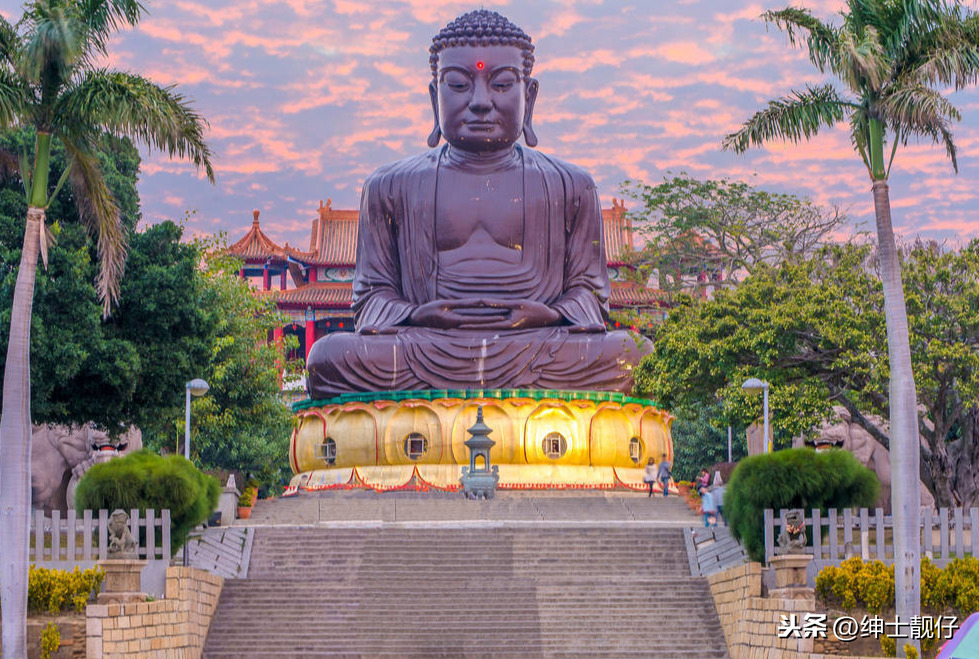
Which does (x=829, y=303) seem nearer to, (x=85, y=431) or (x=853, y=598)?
(x=853, y=598)

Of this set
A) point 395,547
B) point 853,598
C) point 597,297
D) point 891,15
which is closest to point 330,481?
point 597,297

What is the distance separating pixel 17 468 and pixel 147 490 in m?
3.27

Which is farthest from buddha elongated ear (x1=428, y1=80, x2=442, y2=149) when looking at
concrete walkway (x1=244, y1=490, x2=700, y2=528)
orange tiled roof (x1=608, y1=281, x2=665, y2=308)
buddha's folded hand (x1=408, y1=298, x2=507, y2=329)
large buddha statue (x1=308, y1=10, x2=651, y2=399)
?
orange tiled roof (x1=608, y1=281, x2=665, y2=308)

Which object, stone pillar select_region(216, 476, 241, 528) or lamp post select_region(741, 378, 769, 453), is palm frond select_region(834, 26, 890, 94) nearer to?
lamp post select_region(741, 378, 769, 453)

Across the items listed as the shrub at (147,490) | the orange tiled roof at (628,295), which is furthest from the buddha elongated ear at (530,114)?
the orange tiled roof at (628,295)

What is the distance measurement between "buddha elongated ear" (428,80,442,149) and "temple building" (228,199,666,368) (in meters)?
23.4

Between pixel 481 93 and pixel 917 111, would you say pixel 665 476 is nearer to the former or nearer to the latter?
pixel 481 93

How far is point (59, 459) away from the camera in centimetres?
2809

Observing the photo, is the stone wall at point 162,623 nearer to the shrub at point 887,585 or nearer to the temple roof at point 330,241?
the shrub at point 887,585

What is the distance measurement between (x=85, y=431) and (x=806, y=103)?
55.9 feet

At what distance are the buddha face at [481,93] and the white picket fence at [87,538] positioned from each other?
14.7 m

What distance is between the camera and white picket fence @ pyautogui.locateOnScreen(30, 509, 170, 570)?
17062 millimetres

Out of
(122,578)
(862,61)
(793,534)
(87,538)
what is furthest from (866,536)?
(87,538)

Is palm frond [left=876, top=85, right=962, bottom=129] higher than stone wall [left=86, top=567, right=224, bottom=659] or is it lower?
higher
